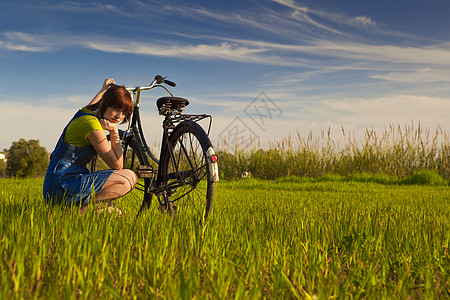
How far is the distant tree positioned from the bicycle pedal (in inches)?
842

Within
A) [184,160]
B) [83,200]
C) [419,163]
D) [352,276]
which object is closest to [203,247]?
[352,276]

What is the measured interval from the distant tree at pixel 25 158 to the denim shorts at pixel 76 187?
21.6 m

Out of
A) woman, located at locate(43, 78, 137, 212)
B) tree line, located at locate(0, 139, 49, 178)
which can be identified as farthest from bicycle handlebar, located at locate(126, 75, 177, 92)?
tree line, located at locate(0, 139, 49, 178)

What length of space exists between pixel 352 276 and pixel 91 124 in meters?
2.40

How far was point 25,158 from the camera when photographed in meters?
23.1

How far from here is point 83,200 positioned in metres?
3.34

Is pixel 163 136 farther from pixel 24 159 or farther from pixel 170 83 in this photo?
pixel 24 159

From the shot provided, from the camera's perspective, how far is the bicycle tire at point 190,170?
3.49m

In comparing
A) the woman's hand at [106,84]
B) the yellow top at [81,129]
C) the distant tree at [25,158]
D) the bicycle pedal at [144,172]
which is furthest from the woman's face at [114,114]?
the distant tree at [25,158]

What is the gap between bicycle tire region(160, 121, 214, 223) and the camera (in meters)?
3.49

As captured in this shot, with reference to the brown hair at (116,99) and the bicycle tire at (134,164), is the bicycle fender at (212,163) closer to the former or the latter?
the brown hair at (116,99)

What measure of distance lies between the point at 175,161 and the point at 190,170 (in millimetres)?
310

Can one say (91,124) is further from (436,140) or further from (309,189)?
(436,140)

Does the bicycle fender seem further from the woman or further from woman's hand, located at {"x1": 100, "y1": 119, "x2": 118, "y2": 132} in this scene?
woman's hand, located at {"x1": 100, "y1": 119, "x2": 118, "y2": 132}
